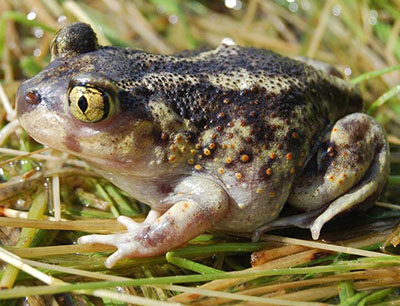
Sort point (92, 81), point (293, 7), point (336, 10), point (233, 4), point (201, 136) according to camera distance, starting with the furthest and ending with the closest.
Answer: point (233, 4), point (293, 7), point (336, 10), point (201, 136), point (92, 81)

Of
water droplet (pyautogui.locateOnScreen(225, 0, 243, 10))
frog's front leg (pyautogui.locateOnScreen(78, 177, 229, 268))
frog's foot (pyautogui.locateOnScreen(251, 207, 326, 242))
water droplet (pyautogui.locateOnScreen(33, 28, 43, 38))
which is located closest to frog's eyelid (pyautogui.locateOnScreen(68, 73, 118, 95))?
frog's front leg (pyautogui.locateOnScreen(78, 177, 229, 268))

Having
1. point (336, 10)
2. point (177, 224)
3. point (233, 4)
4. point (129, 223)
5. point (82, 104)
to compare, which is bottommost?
point (129, 223)

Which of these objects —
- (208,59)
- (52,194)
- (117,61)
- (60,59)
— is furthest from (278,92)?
(52,194)

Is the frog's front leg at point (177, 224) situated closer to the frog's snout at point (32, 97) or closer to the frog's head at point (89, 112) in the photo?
the frog's head at point (89, 112)

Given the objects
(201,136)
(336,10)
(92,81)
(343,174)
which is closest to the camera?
(92,81)

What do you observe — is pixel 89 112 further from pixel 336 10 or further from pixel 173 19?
pixel 336 10

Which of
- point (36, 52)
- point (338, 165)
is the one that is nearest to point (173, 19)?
point (36, 52)

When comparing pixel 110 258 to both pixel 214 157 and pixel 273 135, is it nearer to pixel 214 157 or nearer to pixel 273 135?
pixel 214 157
